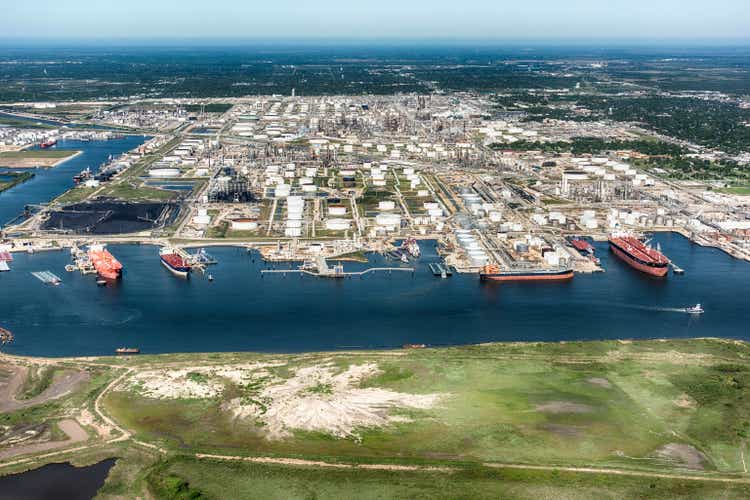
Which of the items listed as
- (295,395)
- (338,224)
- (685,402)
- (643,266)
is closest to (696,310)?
(643,266)

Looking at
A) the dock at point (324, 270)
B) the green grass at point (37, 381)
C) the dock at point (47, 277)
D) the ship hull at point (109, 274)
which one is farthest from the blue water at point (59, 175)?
the green grass at point (37, 381)

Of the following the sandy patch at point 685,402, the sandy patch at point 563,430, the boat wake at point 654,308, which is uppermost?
the sandy patch at point 563,430

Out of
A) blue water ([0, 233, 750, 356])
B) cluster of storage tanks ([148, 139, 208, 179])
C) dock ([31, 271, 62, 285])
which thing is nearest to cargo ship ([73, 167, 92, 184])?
cluster of storage tanks ([148, 139, 208, 179])

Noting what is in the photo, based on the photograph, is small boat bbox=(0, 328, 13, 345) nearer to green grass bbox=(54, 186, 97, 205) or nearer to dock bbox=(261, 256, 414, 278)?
dock bbox=(261, 256, 414, 278)

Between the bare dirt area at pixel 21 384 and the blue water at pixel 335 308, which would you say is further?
the blue water at pixel 335 308

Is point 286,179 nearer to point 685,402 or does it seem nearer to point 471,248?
point 471,248

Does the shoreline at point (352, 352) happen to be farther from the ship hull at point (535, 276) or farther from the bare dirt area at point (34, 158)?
the bare dirt area at point (34, 158)
